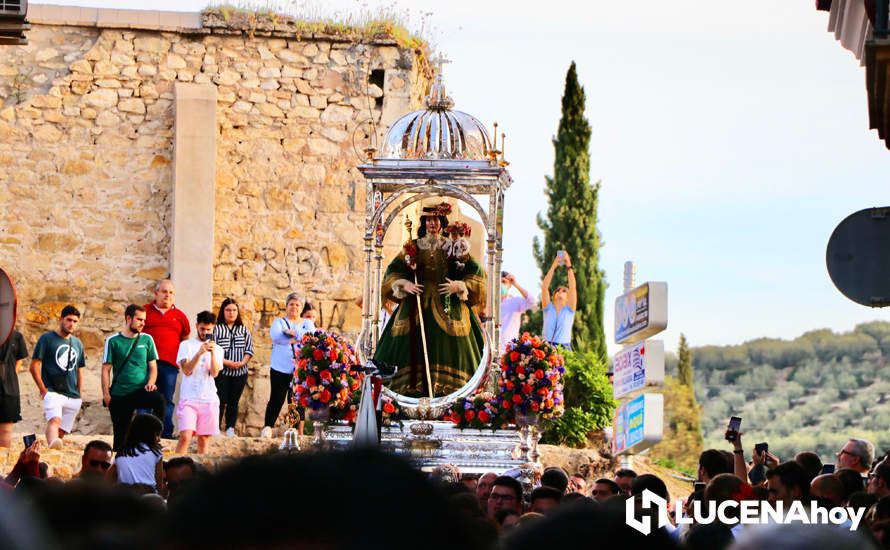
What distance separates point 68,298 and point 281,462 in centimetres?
2021

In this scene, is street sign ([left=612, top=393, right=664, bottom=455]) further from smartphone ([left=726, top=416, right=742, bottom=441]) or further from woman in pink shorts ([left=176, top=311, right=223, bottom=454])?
woman in pink shorts ([left=176, top=311, right=223, bottom=454])

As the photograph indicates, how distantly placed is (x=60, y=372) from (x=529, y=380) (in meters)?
4.24

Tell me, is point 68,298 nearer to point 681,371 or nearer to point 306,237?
point 306,237

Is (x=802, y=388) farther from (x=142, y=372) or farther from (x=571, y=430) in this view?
(x=142, y=372)

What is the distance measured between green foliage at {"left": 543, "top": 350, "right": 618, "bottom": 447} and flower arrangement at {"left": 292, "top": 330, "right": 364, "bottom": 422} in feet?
13.4

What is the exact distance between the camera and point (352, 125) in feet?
73.4

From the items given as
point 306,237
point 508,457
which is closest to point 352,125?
point 306,237

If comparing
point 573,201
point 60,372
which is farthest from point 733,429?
point 573,201

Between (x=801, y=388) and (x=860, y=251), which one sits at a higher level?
(x=801, y=388)

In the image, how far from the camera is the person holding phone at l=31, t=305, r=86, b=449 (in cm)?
1558

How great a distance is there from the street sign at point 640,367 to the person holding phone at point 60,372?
5368 millimetres

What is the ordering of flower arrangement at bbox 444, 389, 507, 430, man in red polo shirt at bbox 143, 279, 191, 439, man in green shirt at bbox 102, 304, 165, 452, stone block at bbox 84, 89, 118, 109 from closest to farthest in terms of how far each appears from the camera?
flower arrangement at bbox 444, 389, 507, 430, man in green shirt at bbox 102, 304, 165, 452, man in red polo shirt at bbox 143, 279, 191, 439, stone block at bbox 84, 89, 118, 109

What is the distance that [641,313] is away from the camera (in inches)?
499

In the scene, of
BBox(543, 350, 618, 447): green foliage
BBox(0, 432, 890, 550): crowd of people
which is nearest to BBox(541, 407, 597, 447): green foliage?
BBox(543, 350, 618, 447): green foliage
